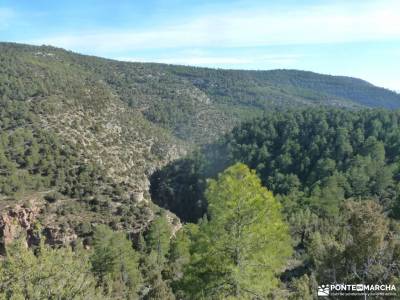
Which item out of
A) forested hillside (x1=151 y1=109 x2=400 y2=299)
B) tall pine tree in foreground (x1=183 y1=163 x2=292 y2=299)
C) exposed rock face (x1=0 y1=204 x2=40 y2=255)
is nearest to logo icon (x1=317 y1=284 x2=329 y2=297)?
tall pine tree in foreground (x1=183 y1=163 x2=292 y2=299)

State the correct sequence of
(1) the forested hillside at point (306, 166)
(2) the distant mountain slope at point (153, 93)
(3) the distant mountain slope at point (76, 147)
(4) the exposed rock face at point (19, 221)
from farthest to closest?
(2) the distant mountain slope at point (153, 93)
(3) the distant mountain slope at point (76, 147)
(1) the forested hillside at point (306, 166)
(4) the exposed rock face at point (19, 221)

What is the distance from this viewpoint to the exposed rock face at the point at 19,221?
51.7 metres

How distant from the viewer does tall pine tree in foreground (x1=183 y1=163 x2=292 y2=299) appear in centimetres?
1505

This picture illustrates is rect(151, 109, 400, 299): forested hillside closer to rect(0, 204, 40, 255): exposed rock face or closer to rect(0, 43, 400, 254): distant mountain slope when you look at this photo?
rect(0, 43, 400, 254): distant mountain slope

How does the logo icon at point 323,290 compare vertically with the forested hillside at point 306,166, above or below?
above

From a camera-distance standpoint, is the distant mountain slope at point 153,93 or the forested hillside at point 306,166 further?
the distant mountain slope at point 153,93

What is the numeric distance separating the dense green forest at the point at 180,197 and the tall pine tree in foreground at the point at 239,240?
0.05 metres

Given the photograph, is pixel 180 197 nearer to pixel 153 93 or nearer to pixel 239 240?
pixel 153 93

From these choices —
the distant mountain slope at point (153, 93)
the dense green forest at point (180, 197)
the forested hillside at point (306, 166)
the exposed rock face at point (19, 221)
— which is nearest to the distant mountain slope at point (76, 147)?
the dense green forest at point (180, 197)

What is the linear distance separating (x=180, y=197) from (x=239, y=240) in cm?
8727

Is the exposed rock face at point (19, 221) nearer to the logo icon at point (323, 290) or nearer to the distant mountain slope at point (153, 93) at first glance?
the logo icon at point (323, 290)

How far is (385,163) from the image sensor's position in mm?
83438

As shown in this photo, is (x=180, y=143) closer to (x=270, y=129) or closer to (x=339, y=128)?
(x=270, y=129)

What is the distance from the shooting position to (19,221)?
53812mm
